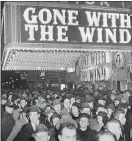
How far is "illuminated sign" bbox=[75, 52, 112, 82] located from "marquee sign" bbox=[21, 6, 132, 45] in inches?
388

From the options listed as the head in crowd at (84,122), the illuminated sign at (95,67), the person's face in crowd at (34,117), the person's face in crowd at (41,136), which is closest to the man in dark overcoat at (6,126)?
the person's face in crowd at (34,117)

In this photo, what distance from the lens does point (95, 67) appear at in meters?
21.4

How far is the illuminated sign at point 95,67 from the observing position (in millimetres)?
19191

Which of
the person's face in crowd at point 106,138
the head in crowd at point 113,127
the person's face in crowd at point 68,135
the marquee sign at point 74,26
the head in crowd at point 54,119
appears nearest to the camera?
the person's face in crowd at point 106,138

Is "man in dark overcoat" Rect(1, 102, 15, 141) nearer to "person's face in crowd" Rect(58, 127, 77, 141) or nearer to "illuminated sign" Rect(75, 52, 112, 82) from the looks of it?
"person's face in crowd" Rect(58, 127, 77, 141)

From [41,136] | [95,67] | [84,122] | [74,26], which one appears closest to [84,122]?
[84,122]

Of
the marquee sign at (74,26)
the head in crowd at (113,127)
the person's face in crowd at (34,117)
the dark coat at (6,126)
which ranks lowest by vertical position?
the dark coat at (6,126)

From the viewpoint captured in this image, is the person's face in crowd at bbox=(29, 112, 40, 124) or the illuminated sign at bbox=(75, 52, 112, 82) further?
the illuminated sign at bbox=(75, 52, 112, 82)

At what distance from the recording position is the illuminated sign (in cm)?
1919

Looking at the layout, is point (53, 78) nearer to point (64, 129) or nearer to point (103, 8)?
point (103, 8)

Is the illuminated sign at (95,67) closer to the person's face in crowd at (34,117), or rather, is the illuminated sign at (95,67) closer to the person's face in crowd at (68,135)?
the person's face in crowd at (34,117)

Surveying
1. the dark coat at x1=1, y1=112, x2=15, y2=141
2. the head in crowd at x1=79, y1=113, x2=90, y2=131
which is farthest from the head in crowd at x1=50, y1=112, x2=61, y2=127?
the dark coat at x1=1, y1=112, x2=15, y2=141

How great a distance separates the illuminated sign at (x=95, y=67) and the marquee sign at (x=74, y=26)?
9.85m

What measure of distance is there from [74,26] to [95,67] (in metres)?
14.5
